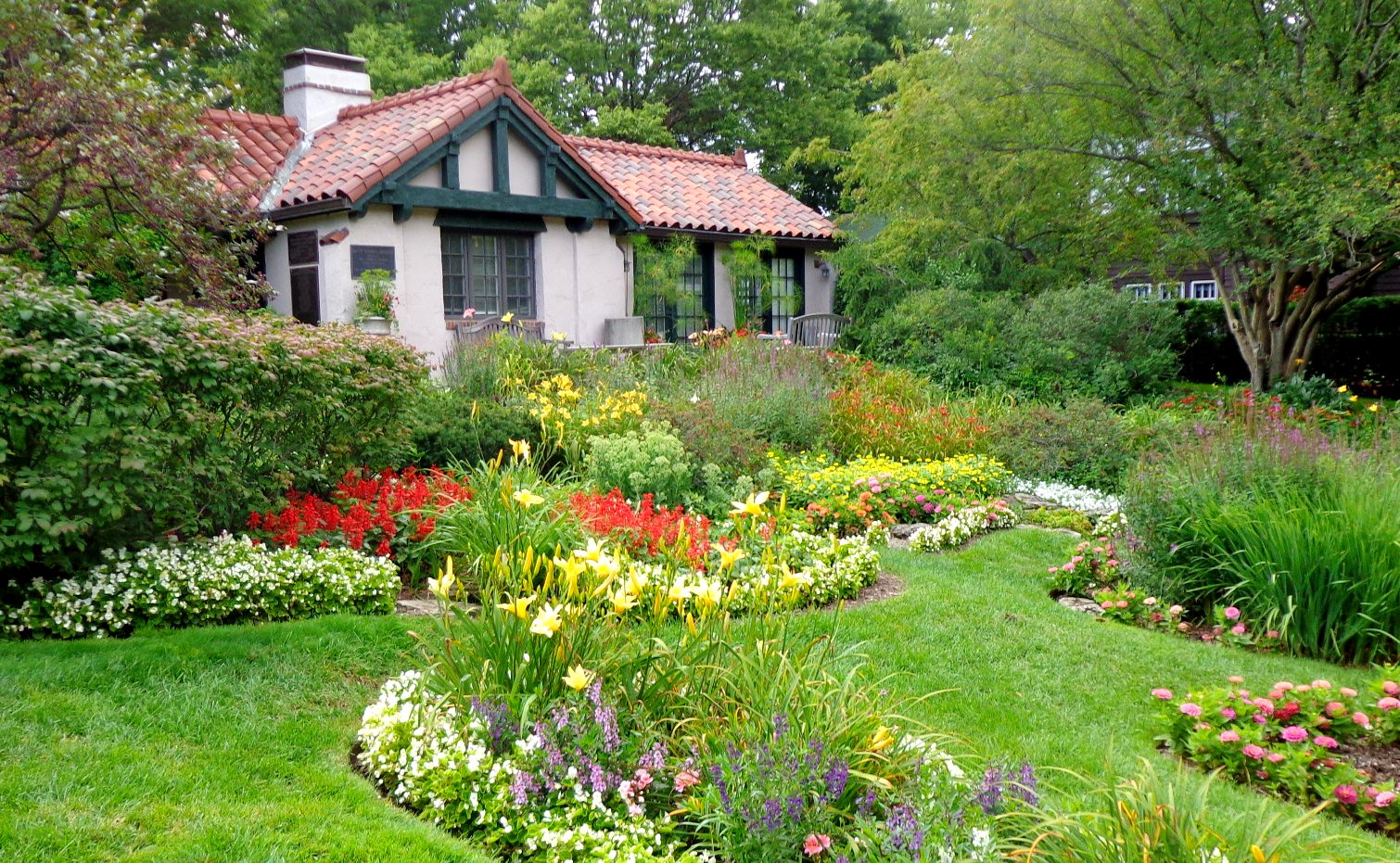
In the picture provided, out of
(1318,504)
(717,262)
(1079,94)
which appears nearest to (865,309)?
(717,262)

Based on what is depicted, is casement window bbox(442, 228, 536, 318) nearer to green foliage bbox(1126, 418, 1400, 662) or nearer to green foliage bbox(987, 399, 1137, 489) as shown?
green foliage bbox(987, 399, 1137, 489)

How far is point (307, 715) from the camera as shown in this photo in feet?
13.8

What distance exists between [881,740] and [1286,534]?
3566 millimetres

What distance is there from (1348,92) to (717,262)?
400 inches

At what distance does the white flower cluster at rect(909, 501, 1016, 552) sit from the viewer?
25.4 feet

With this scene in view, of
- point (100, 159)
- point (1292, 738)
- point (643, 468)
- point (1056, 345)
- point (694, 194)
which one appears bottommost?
point (1292, 738)

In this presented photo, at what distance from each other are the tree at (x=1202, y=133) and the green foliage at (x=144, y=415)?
9.36 metres

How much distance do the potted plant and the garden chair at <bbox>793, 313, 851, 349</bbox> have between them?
290 inches

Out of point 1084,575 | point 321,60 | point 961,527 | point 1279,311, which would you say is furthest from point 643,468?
point 321,60

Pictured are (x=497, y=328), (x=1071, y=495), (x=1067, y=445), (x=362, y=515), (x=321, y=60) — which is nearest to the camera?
(x=362, y=515)

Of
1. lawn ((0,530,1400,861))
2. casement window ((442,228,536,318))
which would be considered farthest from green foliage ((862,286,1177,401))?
lawn ((0,530,1400,861))

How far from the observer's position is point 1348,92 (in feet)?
35.9

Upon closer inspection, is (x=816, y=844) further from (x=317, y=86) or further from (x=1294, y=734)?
(x=317, y=86)

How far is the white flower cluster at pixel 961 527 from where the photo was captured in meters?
7.75
